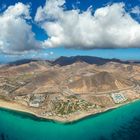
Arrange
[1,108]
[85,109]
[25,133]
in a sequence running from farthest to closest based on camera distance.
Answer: [1,108] < [85,109] < [25,133]

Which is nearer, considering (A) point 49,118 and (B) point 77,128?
(B) point 77,128

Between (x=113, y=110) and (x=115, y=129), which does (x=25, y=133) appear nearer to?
(x=115, y=129)

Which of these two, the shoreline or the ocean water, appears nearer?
the ocean water

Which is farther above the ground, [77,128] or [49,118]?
[77,128]

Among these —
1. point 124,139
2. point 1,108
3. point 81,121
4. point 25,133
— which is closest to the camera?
point 124,139

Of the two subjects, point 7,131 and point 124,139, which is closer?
point 124,139

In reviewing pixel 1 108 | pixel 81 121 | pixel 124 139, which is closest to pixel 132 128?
pixel 124 139

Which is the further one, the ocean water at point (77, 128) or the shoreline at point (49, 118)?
the shoreline at point (49, 118)
